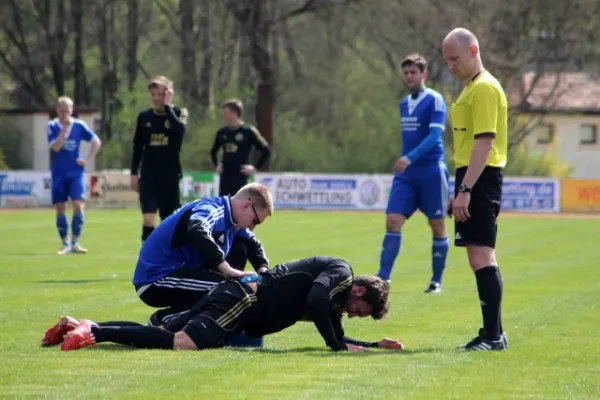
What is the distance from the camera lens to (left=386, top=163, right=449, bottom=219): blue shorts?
42.4 ft

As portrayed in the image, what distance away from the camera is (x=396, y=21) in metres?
49.4

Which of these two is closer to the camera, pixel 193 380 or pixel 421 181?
pixel 193 380

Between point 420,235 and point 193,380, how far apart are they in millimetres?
17193

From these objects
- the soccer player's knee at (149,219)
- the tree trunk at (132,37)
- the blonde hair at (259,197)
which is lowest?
the soccer player's knee at (149,219)

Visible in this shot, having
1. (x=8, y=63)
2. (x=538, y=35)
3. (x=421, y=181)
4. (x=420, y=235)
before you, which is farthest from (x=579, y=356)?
(x=8, y=63)

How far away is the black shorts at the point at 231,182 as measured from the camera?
669 inches

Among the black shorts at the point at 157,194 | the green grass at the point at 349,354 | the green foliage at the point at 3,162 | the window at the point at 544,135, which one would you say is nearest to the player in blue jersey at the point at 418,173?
the green grass at the point at 349,354

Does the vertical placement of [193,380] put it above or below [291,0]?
below

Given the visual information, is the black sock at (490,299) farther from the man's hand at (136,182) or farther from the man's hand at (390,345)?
the man's hand at (136,182)

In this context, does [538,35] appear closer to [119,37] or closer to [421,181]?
[119,37]

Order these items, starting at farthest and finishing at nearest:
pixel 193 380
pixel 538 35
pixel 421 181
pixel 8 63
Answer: pixel 8 63 → pixel 538 35 → pixel 421 181 → pixel 193 380

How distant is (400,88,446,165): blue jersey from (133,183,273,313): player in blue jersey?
4.00 metres

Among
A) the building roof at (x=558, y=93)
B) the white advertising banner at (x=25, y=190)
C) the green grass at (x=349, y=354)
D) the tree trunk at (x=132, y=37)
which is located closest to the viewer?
the green grass at (x=349, y=354)

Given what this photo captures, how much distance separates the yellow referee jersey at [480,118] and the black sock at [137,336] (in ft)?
7.26
